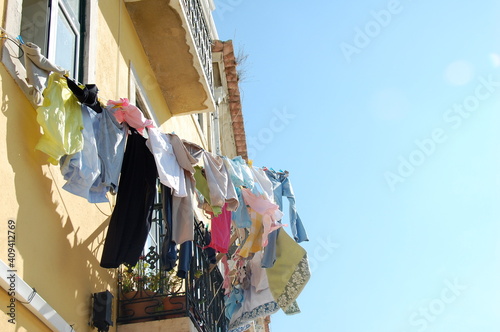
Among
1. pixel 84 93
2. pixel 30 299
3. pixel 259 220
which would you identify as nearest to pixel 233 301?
pixel 259 220

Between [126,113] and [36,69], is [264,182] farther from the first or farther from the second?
[36,69]

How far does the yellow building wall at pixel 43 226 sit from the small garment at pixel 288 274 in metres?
2.47

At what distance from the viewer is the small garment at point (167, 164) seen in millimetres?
5746

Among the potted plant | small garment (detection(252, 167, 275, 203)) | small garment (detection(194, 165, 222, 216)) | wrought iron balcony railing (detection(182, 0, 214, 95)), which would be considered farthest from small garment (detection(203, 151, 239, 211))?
wrought iron balcony railing (detection(182, 0, 214, 95))

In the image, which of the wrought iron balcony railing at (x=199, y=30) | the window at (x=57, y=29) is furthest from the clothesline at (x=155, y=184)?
the wrought iron balcony railing at (x=199, y=30)

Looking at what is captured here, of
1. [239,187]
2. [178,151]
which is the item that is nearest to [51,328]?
[178,151]

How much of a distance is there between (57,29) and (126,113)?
3.24 ft

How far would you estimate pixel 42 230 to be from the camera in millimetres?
5035

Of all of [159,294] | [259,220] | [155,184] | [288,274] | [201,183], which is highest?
[259,220]

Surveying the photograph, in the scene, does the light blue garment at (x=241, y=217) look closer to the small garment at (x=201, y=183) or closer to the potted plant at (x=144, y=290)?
the small garment at (x=201, y=183)

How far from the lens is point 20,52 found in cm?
502

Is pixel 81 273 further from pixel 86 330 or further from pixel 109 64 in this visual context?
pixel 109 64

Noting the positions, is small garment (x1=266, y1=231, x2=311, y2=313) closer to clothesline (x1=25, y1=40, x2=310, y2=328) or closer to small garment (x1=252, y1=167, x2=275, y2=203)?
clothesline (x1=25, y1=40, x2=310, y2=328)

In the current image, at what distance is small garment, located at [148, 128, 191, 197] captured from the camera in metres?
5.75
